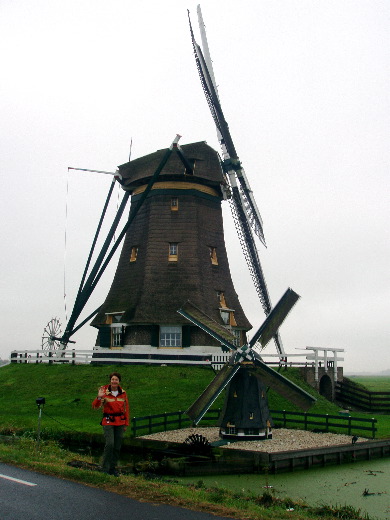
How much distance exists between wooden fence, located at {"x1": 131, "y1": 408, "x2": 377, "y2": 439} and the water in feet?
9.64

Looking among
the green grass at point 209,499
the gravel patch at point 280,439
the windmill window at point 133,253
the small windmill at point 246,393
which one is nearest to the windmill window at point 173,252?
the windmill window at point 133,253

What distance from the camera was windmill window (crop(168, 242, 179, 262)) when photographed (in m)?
29.6

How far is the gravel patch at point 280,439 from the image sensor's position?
16734 millimetres

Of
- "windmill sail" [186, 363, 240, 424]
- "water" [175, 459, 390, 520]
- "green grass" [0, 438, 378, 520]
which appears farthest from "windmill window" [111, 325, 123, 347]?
"green grass" [0, 438, 378, 520]

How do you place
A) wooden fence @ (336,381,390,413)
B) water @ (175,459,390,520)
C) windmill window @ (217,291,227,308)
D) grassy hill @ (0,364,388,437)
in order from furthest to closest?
windmill window @ (217,291,227,308), wooden fence @ (336,381,390,413), grassy hill @ (0,364,388,437), water @ (175,459,390,520)

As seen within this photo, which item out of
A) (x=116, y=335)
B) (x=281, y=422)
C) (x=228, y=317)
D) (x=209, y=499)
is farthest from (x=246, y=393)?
(x=116, y=335)

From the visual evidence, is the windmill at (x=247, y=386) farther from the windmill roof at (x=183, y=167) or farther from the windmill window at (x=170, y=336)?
the windmill roof at (x=183, y=167)

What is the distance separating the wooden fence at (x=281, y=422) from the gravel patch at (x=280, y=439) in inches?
13.3

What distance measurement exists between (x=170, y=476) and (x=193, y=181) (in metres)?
19.7

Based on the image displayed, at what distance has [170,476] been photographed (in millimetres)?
13305

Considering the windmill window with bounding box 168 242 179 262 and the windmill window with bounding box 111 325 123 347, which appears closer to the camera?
the windmill window with bounding box 111 325 123 347

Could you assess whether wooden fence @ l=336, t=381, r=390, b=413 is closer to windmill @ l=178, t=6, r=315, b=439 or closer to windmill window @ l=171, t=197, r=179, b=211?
windmill @ l=178, t=6, r=315, b=439

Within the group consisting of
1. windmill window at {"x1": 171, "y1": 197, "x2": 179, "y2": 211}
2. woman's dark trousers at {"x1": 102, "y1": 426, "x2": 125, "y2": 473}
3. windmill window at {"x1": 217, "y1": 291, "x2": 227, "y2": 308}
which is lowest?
woman's dark trousers at {"x1": 102, "y1": 426, "x2": 125, "y2": 473}

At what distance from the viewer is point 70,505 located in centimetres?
759
